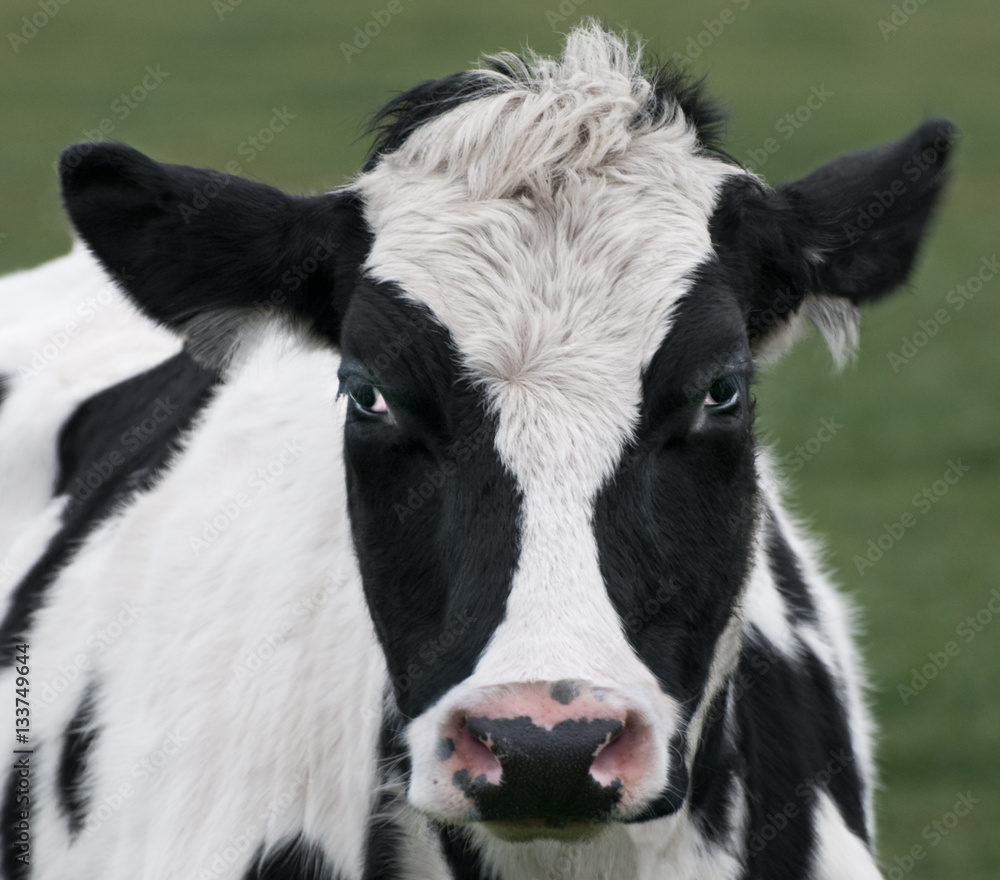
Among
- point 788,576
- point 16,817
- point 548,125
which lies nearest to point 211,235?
point 548,125

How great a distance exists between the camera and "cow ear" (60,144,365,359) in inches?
133

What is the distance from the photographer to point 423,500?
3080mm

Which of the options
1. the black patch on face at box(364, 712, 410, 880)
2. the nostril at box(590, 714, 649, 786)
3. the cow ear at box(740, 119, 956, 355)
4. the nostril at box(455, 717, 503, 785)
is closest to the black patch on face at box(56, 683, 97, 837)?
the black patch on face at box(364, 712, 410, 880)

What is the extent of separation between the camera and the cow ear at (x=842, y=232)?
11.5ft

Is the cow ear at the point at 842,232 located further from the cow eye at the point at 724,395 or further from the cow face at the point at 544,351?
the cow eye at the point at 724,395

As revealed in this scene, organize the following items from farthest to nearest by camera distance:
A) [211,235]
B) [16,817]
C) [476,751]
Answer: [16,817] → [211,235] → [476,751]

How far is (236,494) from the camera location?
4.02 meters

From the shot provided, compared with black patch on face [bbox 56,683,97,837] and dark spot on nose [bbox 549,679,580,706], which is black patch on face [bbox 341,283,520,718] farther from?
black patch on face [bbox 56,683,97,837]

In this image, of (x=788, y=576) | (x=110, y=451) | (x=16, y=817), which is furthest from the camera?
(x=110, y=451)

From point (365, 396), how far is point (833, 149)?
57.5 feet

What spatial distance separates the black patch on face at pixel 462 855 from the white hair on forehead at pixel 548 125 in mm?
1354

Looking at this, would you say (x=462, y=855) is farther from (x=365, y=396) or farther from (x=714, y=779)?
(x=365, y=396)

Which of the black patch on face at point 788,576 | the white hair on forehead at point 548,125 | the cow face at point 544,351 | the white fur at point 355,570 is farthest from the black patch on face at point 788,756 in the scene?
the white hair on forehead at point 548,125

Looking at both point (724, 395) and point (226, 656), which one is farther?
point (226, 656)
